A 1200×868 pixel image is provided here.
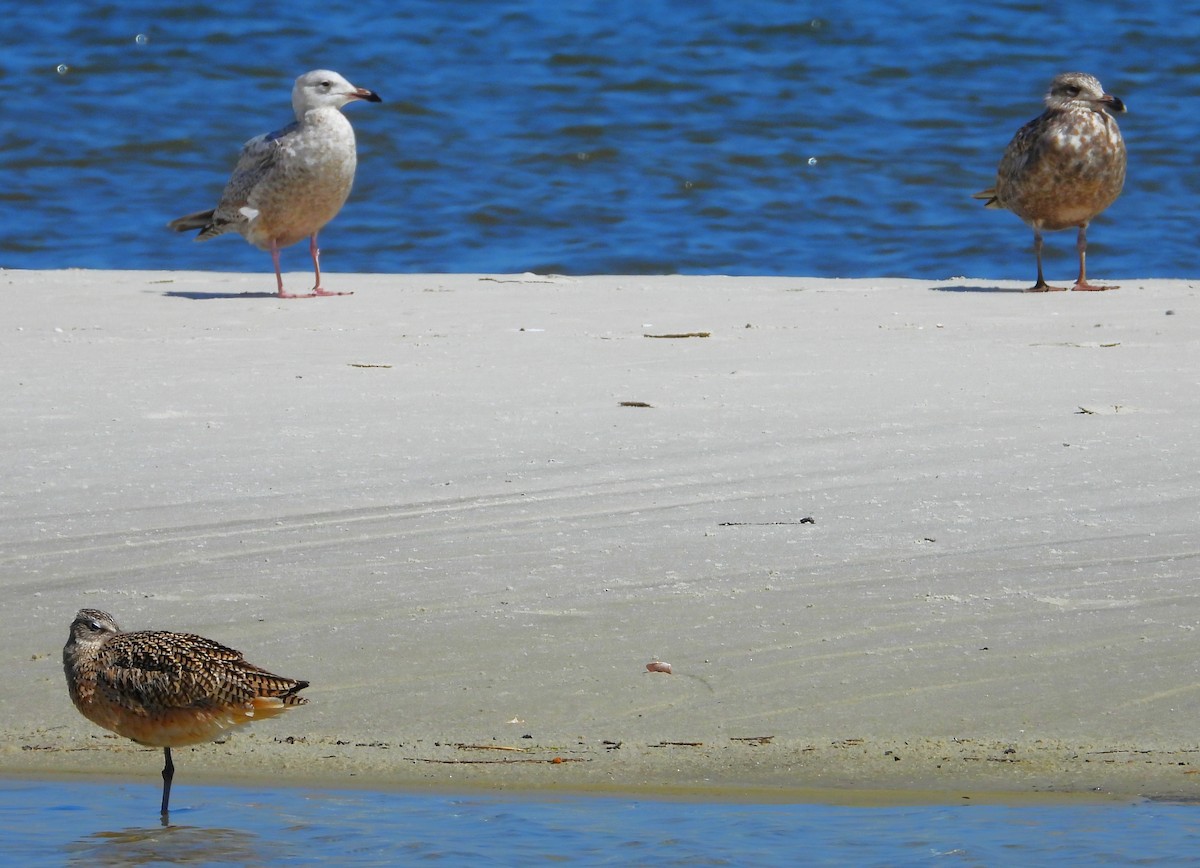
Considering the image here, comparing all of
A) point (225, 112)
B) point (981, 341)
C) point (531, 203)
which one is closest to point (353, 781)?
point (981, 341)

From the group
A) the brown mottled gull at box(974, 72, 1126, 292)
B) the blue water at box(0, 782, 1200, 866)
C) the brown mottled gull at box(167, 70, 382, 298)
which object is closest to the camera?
the blue water at box(0, 782, 1200, 866)

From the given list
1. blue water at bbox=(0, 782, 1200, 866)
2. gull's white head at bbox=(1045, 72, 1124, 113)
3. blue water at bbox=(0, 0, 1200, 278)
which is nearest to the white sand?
blue water at bbox=(0, 782, 1200, 866)

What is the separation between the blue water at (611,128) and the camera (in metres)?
17.4

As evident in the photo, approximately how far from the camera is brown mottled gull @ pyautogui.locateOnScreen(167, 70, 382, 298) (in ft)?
38.5

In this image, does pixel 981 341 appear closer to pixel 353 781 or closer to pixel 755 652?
pixel 755 652

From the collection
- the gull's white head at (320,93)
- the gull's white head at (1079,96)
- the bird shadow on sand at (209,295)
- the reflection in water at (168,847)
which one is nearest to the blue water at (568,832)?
the reflection in water at (168,847)

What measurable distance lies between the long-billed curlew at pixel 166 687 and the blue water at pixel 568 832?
7.1 inches

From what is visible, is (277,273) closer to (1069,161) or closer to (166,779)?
(1069,161)

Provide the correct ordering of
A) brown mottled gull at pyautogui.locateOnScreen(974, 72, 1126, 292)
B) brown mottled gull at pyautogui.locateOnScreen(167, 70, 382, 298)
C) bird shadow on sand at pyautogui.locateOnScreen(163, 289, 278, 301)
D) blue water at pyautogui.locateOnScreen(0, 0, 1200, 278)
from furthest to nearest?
→ blue water at pyautogui.locateOnScreen(0, 0, 1200, 278) < brown mottled gull at pyautogui.locateOnScreen(167, 70, 382, 298) < brown mottled gull at pyautogui.locateOnScreen(974, 72, 1126, 292) < bird shadow on sand at pyautogui.locateOnScreen(163, 289, 278, 301)

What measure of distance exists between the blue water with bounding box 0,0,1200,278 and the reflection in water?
11698 mm

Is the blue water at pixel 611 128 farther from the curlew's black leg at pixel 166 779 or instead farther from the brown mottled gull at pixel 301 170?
the curlew's black leg at pixel 166 779

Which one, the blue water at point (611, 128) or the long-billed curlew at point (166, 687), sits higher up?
the long-billed curlew at point (166, 687)

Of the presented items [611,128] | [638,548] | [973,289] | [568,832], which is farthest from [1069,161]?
[611,128]

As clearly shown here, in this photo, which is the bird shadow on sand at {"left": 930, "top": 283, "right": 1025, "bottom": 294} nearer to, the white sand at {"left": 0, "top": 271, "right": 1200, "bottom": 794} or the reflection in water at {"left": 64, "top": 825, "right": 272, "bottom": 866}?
the white sand at {"left": 0, "top": 271, "right": 1200, "bottom": 794}
